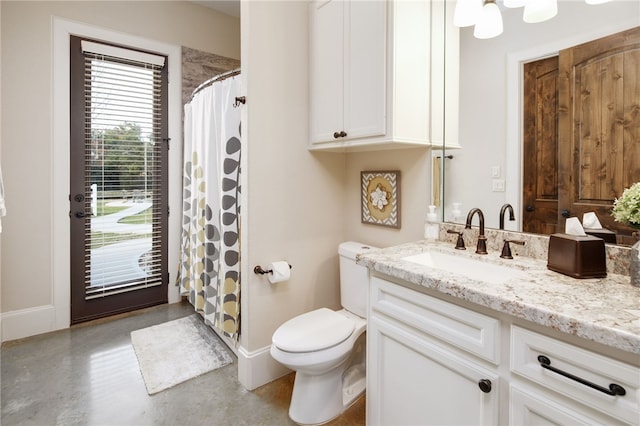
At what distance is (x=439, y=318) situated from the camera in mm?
1095

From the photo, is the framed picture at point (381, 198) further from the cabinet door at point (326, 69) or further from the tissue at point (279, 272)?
the tissue at point (279, 272)

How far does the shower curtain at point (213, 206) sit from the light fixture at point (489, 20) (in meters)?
1.37

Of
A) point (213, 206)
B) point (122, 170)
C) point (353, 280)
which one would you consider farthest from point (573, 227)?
point (122, 170)

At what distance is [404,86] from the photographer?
1546mm

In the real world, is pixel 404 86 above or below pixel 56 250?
above

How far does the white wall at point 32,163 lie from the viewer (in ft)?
7.61

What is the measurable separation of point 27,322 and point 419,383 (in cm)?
290

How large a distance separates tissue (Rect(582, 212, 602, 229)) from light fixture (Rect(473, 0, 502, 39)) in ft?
2.92

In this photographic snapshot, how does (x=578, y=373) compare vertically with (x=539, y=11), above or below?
below

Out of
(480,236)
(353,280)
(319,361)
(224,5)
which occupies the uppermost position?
(224,5)

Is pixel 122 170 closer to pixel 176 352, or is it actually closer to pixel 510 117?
pixel 176 352

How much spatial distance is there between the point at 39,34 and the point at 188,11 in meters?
1.21

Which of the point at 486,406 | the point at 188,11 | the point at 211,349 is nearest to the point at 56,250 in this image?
the point at 211,349

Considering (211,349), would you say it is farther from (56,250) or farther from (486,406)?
(486,406)
